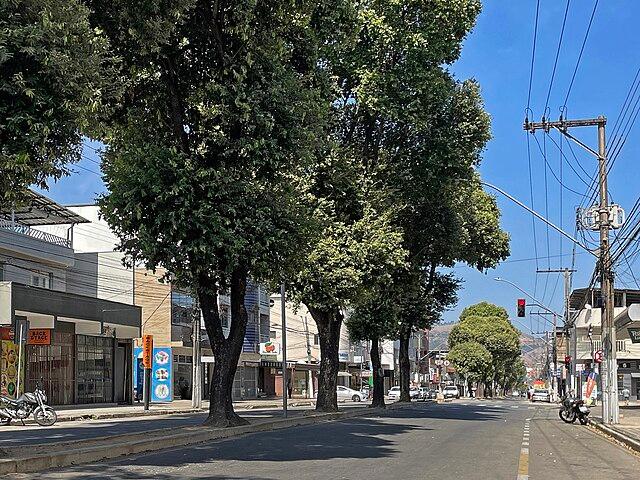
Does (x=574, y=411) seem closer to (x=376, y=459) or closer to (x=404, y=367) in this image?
(x=376, y=459)

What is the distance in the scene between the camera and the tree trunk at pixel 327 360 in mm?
34000

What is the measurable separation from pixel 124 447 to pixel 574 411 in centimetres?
2121

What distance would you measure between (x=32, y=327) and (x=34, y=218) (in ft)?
18.9

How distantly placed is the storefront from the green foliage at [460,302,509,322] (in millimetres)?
63133

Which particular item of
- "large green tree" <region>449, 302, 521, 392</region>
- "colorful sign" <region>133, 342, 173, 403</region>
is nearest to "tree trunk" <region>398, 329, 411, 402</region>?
"colorful sign" <region>133, 342, 173, 403</region>

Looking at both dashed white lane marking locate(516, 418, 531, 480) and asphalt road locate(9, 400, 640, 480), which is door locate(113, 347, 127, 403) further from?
dashed white lane marking locate(516, 418, 531, 480)

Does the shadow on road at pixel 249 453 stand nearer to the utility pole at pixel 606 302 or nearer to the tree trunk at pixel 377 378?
the utility pole at pixel 606 302

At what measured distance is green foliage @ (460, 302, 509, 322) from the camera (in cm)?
10825

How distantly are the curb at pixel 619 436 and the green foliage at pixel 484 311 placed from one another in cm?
7740

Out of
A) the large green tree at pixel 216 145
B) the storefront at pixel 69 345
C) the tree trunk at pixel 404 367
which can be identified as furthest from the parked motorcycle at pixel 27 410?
the tree trunk at pixel 404 367

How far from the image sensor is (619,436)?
23.2 metres

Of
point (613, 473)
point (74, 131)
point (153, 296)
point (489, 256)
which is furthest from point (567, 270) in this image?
point (74, 131)

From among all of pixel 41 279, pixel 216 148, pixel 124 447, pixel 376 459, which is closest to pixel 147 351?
pixel 41 279

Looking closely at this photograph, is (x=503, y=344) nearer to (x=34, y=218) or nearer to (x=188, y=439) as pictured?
(x=34, y=218)
